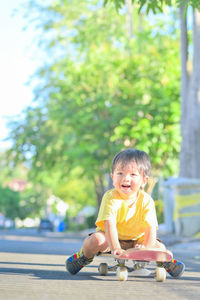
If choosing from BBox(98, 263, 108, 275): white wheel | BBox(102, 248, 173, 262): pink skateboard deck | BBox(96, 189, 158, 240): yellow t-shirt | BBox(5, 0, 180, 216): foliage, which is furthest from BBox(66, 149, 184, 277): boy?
BBox(5, 0, 180, 216): foliage

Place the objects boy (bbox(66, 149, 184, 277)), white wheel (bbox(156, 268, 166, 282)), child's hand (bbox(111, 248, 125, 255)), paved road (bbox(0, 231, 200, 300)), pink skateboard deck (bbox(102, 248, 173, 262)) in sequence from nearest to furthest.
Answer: paved road (bbox(0, 231, 200, 300)), pink skateboard deck (bbox(102, 248, 173, 262)), child's hand (bbox(111, 248, 125, 255)), white wheel (bbox(156, 268, 166, 282)), boy (bbox(66, 149, 184, 277))

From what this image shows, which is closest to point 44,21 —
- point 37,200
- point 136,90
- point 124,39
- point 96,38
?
point 96,38

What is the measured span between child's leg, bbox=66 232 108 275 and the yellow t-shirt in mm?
126

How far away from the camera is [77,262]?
5.86 meters

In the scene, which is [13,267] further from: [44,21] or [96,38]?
[44,21]

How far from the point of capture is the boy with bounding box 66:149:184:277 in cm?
564

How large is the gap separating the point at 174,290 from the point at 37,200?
3225 inches

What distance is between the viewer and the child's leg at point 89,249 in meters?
5.67

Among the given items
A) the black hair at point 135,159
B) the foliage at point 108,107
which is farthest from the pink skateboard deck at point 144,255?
the foliage at point 108,107

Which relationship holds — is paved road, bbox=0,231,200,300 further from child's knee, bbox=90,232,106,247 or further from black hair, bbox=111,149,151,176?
black hair, bbox=111,149,151,176

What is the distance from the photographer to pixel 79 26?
36.0 metres

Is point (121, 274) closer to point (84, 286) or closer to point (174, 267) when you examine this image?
point (84, 286)

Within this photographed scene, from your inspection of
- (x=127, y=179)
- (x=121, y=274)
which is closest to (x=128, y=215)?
(x=127, y=179)

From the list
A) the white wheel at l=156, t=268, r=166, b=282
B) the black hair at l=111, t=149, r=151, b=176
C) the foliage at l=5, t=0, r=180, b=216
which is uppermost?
the foliage at l=5, t=0, r=180, b=216
